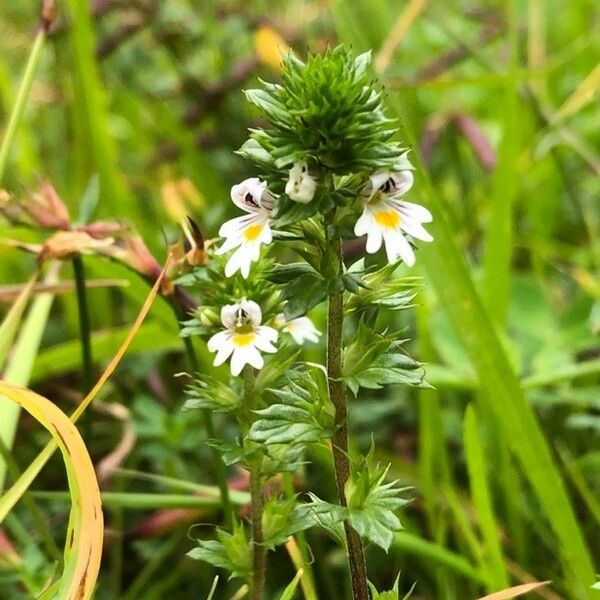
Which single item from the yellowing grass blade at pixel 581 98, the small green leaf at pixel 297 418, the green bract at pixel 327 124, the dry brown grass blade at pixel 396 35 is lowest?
the small green leaf at pixel 297 418

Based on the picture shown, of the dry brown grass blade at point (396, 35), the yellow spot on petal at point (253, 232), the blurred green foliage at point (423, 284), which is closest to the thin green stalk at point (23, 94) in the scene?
the blurred green foliage at point (423, 284)

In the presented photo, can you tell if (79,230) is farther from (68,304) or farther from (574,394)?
(574,394)

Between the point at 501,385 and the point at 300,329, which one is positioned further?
the point at 501,385

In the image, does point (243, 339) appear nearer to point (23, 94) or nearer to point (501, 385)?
point (501, 385)

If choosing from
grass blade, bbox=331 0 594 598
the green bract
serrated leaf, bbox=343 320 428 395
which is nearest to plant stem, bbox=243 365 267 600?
serrated leaf, bbox=343 320 428 395

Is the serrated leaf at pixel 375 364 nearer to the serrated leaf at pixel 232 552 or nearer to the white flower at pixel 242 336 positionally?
the white flower at pixel 242 336

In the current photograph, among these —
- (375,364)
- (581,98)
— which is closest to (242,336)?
(375,364)

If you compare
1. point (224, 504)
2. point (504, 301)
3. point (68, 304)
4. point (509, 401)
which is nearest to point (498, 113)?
point (504, 301)
